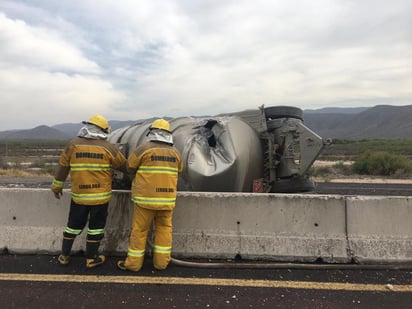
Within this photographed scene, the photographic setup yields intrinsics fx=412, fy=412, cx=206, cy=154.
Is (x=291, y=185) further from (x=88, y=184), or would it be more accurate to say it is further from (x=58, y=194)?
(x=58, y=194)

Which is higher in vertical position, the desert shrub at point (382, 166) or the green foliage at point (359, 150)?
the desert shrub at point (382, 166)

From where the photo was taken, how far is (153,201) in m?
4.44

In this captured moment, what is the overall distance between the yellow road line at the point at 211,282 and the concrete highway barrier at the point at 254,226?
1.93 ft

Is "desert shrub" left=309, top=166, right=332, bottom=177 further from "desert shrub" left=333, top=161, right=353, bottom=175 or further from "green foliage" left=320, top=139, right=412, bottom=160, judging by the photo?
"green foliage" left=320, top=139, right=412, bottom=160

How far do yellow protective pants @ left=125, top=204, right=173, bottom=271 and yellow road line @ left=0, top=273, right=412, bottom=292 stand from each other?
0.24 meters

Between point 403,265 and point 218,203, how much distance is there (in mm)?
2100

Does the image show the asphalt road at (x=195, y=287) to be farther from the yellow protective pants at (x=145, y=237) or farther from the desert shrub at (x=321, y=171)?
the desert shrub at (x=321, y=171)

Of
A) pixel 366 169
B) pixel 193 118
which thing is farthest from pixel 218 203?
pixel 366 169

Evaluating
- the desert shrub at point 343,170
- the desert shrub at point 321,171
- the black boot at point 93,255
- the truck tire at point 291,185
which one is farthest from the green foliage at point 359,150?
the black boot at point 93,255

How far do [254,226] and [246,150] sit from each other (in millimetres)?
1626

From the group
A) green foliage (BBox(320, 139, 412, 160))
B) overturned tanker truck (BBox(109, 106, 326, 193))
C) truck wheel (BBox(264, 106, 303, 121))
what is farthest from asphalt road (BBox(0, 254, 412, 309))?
green foliage (BBox(320, 139, 412, 160))

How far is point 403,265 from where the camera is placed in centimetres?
441

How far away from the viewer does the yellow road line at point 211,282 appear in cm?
391

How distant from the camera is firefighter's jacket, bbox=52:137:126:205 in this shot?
4.55 m
